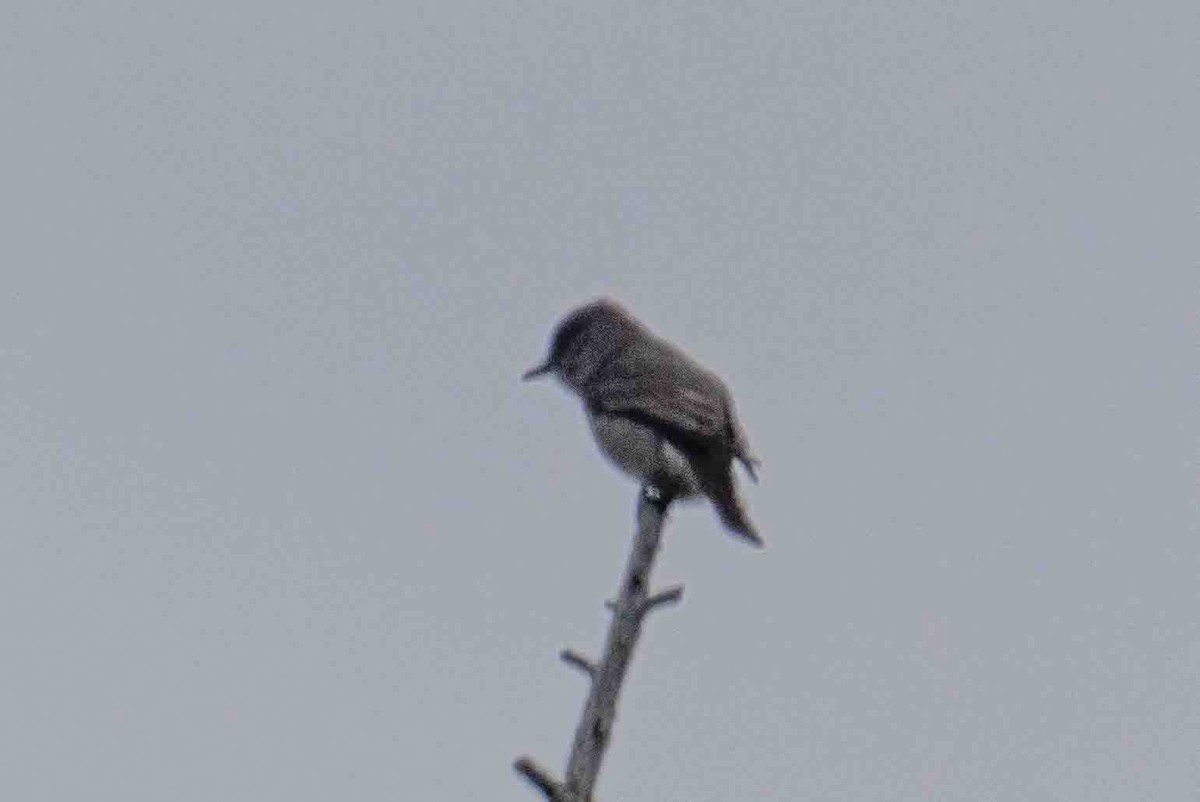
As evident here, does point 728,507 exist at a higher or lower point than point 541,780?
higher

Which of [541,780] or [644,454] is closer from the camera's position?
[541,780]

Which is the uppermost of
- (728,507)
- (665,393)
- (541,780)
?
(665,393)

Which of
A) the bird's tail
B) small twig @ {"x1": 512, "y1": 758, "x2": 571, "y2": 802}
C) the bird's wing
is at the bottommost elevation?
small twig @ {"x1": 512, "y1": 758, "x2": 571, "y2": 802}

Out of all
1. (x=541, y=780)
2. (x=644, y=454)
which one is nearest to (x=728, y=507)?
(x=644, y=454)

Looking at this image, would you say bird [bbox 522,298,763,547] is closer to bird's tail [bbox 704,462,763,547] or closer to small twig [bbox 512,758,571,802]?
bird's tail [bbox 704,462,763,547]

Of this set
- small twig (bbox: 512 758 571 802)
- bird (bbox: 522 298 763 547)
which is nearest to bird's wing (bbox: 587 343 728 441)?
bird (bbox: 522 298 763 547)

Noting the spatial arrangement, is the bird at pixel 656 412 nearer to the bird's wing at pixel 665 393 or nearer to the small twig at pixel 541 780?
the bird's wing at pixel 665 393

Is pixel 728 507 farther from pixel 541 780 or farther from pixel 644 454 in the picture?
pixel 541 780

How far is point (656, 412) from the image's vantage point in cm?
1466

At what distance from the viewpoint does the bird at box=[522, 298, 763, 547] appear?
46.6 feet

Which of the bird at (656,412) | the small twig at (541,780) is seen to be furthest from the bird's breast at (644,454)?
the small twig at (541,780)

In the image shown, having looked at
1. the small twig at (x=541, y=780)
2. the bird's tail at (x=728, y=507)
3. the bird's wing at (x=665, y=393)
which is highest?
the bird's wing at (x=665, y=393)

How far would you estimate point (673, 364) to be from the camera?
15375mm

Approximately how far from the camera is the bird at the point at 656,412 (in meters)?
14.2
